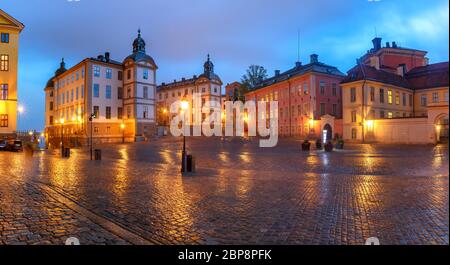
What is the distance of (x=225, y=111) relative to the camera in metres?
66.4

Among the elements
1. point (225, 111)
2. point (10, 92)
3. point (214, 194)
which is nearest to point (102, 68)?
point (10, 92)

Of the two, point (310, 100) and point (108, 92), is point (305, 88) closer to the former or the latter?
point (310, 100)

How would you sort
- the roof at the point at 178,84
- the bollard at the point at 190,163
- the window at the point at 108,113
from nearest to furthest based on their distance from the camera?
1. the bollard at the point at 190,163
2. the window at the point at 108,113
3. the roof at the point at 178,84

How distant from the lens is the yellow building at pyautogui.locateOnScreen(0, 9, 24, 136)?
33344 mm

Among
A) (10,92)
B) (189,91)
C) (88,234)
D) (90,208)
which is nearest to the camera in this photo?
(88,234)

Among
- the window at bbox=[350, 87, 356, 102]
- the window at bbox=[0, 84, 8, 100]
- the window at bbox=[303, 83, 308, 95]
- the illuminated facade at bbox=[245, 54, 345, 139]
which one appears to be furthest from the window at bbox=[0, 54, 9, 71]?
the window at bbox=[303, 83, 308, 95]

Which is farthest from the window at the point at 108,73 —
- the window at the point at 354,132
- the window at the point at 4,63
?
the window at the point at 354,132

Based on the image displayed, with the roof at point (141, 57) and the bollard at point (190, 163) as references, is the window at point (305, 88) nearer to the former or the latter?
the roof at point (141, 57)

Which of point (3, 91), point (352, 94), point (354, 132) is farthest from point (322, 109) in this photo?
point (3, 91)

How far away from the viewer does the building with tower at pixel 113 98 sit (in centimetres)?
5053

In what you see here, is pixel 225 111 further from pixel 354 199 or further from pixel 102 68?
pixel 354 199

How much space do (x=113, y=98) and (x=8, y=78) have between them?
20.6 metres

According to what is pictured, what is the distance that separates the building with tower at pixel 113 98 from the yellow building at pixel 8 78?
1457 centimetres
